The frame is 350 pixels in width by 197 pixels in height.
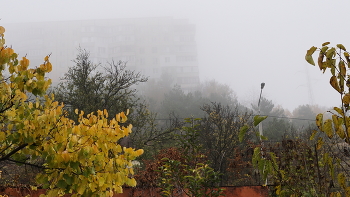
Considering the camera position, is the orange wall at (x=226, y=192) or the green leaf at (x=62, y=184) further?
the orange wall at (x=226, y=192)

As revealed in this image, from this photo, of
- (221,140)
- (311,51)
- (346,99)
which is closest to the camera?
(346,99)

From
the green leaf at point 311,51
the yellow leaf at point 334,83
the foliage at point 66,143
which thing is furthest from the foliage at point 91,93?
the yellow leaf at point 334,83

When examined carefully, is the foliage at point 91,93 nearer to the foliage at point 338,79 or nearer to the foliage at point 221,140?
the foliage at point 221,140

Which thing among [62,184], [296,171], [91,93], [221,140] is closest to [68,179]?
[62,184]

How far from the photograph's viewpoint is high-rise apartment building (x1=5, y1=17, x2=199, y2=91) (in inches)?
3612

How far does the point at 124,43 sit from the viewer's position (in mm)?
98750

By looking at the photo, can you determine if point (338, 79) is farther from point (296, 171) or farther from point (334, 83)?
point (296, 171)

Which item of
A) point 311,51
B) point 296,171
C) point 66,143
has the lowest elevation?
point 296,171

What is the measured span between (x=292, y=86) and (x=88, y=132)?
132 meters

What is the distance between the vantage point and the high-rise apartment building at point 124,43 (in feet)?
301

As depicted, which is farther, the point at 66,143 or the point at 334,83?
the point at 66,143

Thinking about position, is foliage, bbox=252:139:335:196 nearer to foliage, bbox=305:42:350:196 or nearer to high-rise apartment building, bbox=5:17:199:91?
foliage, bbox=305:42:350:196

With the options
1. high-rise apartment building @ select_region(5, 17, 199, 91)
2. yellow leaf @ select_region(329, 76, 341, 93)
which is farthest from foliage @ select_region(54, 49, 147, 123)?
high-rise apartment building @ select_region(5, 17, 199, 91)

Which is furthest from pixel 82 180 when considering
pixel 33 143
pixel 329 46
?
pixel 329 46
